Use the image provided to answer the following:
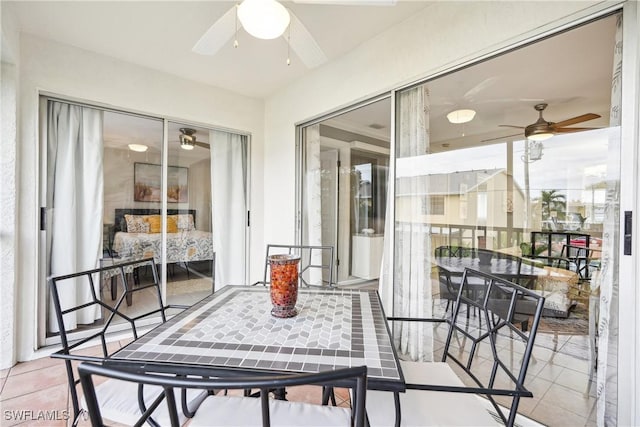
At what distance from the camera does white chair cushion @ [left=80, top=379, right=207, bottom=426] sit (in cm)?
107

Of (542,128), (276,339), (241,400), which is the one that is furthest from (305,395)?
(542,128)

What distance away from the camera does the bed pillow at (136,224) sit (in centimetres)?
295

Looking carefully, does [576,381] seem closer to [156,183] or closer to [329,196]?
[329,196]

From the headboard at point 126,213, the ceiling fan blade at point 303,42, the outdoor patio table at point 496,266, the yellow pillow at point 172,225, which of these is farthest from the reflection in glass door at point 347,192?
the headboard at point 126,213

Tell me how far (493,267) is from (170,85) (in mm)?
3520

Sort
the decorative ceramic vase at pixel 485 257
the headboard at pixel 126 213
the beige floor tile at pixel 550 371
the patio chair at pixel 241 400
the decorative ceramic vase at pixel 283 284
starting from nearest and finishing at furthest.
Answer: the patio chair at pixel 241 400, the decorative ceramic vase at pixel 283 284, the beige floor tile at pixel 550 371, the decorative ceramic vase at pixel 485 257, the headboard at pixel 126 213

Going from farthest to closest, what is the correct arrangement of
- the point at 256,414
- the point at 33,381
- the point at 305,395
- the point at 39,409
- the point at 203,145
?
the point at 203,145 < the point at 33,381 < the point at 305,395 < the point at 39,409 < the point at 256,414

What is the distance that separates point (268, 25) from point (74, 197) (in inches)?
98.8

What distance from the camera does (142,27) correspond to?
7.54 ft

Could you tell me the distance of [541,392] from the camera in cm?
177

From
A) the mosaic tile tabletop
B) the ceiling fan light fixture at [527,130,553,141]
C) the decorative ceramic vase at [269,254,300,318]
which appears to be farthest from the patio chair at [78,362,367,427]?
the ceiling fan light fixture at [527,130,553,141]

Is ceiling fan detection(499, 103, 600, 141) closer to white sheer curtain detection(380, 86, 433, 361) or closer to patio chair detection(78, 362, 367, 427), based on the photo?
white sheer curtain detection(380, 86, 433, 361)

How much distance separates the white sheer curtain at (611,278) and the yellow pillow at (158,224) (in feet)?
11.4

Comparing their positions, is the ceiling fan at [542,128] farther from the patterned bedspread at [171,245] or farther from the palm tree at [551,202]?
the patterned bedspread at [171,245]
